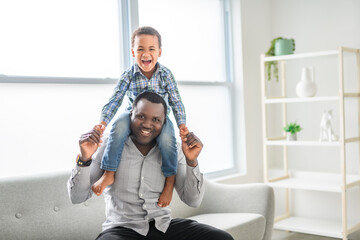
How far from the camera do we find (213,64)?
4.22 metres

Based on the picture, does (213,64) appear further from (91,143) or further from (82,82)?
(91,143)

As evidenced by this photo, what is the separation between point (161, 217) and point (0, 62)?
1304mm

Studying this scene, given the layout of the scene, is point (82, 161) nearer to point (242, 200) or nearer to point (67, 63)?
point (67, 63)

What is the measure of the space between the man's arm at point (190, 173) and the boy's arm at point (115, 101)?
0.35 metres

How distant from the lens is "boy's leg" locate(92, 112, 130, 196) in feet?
6.89

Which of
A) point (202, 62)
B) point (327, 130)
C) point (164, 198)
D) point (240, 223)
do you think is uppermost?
point (202, 62)

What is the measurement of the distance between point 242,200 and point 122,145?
1342mm

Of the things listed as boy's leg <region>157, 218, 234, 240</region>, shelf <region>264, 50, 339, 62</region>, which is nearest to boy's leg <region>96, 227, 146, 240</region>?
boy's leg <region>157, 218, 234, 240</region>

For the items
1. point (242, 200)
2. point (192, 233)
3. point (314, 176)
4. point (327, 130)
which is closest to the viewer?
point (192, 233)

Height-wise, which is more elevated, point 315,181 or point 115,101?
point 115,101

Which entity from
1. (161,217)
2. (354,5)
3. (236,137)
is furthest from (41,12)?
(354,5)

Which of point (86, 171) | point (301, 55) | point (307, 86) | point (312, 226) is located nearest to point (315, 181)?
point (312, 226)

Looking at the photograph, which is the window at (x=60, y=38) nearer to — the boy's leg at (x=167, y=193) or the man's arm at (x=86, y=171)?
the man's arm at (x=86, y=171)

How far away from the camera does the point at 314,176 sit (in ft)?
13.9
